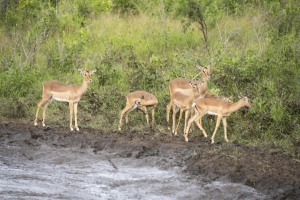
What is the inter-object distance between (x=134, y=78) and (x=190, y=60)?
1.41 metres

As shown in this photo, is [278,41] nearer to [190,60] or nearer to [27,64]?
[190,60]

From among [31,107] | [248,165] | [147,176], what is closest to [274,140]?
[248,165]

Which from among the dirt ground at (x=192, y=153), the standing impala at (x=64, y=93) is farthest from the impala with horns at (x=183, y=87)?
the standing impala at (x=64, y=93)

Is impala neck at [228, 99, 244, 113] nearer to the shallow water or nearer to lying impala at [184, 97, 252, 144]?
lying impala at [184, 97, 252, 144]

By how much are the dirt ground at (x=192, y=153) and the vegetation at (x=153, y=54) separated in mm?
744

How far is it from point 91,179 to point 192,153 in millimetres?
2013

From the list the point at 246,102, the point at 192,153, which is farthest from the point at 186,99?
the point at 192,153

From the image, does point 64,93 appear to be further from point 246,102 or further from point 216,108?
point 246,102

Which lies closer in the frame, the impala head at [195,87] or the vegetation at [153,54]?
the impala head at [195,87]

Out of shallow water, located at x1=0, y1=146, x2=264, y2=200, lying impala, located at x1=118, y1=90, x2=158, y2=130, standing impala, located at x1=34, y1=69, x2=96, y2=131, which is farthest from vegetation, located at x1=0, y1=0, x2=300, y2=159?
shallow water, located at x1=0, y1=146, x2=264, y2=200

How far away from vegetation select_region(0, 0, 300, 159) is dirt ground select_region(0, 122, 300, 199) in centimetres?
74

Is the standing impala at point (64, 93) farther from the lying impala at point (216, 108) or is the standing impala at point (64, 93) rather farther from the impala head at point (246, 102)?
the impala head at point (246, 102)

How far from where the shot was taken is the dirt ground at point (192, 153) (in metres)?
9.96

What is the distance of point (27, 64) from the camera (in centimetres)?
A: 1755
